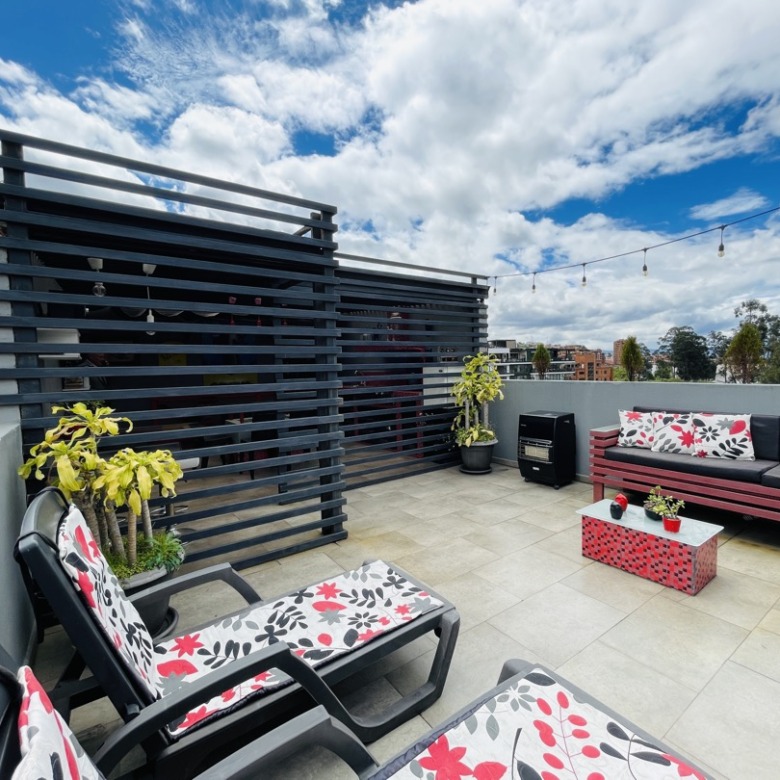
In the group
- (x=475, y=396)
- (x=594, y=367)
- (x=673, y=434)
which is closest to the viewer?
(x=673, y=434)

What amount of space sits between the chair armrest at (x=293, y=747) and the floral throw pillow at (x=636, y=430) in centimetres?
397

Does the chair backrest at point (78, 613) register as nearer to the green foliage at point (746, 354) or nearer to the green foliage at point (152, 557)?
the green foliage at point (152, 557)

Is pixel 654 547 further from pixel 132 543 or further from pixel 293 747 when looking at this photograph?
pixel 132 543

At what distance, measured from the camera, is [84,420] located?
Answer: 7.68 feet

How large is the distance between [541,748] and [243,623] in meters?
1.33

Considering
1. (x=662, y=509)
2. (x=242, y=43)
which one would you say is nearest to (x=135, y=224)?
(x=242, y=43)

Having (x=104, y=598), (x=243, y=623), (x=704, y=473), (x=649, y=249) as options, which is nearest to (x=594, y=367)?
(x=649, y=249)

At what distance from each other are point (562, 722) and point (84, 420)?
2751 millimetres

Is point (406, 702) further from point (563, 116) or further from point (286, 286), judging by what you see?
point (563, 116)

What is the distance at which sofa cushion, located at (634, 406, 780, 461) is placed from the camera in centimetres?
345

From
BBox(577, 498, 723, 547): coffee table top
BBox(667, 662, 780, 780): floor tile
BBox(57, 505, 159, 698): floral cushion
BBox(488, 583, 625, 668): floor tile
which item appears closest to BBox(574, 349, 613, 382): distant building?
BBox(577, 498, 723, 547): coffee table top

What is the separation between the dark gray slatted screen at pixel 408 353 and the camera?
17.2ft

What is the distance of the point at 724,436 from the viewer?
143 inches

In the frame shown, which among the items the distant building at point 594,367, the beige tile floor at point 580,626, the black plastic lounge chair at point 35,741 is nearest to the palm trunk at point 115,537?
the beige tile floor at point 580,626
